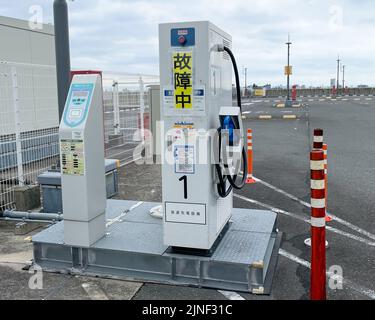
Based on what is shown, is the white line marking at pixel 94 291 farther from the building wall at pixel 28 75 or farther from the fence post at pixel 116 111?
the fence post at pixel 116 111

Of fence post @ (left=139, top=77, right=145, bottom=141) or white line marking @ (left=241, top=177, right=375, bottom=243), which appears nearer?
white line marking @ (left=241, top=177, right=375, bottom=243)

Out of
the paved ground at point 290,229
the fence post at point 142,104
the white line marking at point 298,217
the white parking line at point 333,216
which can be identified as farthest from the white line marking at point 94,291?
the fence post at point 142,104

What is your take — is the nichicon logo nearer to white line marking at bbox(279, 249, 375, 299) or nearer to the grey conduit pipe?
white line marking at bbox(279, 249, 375, 299)

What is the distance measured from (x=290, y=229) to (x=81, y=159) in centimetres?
318

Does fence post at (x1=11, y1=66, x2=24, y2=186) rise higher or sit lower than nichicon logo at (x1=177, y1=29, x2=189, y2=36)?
lower

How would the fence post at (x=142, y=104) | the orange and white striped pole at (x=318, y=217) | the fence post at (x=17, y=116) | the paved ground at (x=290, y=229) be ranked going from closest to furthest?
the orange and white striped pole at (x=318, y=217) < the paved ground at (x=290, y=229) < the fence post at (x=17, y=116) < the fence post at (x=142, y=104)

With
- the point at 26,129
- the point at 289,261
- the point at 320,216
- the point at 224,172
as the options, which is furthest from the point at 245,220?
the point at 26,129

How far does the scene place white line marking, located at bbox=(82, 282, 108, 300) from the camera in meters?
4.31

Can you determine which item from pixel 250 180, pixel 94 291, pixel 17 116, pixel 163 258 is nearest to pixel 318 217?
pixel 163 258

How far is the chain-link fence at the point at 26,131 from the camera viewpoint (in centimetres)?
734

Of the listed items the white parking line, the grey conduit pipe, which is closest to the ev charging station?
the grey conduit pipe

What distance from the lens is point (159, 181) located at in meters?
9.59

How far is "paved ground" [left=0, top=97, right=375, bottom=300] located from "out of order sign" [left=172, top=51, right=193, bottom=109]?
195 centimetres

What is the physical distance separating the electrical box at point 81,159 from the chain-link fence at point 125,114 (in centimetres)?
640
